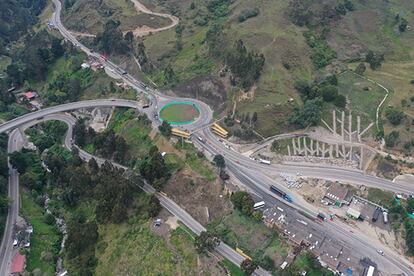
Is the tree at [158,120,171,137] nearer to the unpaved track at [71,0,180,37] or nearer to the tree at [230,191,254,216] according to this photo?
the tree at [230,191,254,216]

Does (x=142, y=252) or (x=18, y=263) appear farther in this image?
(x=18, y=263)

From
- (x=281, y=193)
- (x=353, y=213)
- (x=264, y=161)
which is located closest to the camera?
(x=353, y=213)

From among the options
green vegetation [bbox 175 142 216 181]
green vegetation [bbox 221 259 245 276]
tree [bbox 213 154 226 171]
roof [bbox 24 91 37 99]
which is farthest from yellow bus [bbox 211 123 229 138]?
roof [bbox 24 91 37 99]

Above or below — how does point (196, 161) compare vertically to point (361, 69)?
below

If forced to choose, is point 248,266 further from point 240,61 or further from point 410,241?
point 240,61

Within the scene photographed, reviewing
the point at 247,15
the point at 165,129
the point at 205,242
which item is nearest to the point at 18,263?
the point at 205,242

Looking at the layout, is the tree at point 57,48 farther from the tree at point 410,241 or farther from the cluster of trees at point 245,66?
the tree at point 410,241
